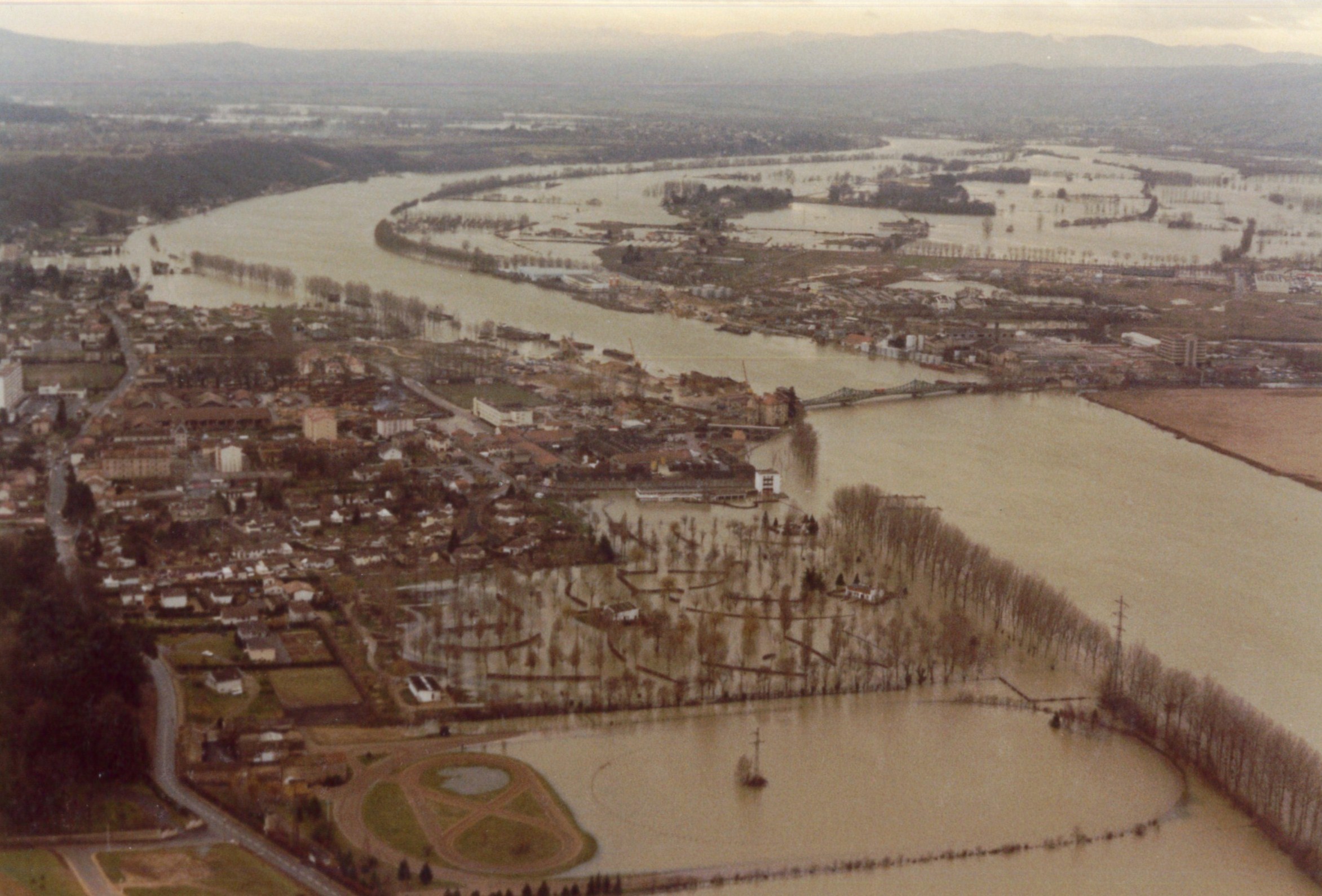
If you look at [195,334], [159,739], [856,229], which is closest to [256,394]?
[195,334]

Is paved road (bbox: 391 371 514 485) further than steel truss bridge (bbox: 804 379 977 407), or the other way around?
steel truss bridge (bbox: 804 379 977 407)

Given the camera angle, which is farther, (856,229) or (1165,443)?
(856,229)

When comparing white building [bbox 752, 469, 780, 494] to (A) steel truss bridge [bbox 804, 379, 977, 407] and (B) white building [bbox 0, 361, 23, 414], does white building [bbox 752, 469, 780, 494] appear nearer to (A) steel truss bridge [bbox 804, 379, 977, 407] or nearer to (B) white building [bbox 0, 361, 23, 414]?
(A) steel truss bridge [bbox 804, 379, 977, 407]

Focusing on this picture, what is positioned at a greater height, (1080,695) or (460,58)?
(460,58)

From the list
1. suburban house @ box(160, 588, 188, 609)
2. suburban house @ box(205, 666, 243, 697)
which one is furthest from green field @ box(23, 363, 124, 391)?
suburban house @ box(205, 666, 243, 697)

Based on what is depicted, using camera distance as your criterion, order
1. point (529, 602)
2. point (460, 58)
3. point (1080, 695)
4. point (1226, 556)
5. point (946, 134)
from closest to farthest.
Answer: point (1080, 695), point (529, 602), point (1226, 556), point (946, 134), point (460, 58)

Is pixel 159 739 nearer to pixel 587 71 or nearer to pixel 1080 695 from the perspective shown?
pixel 1080 695
